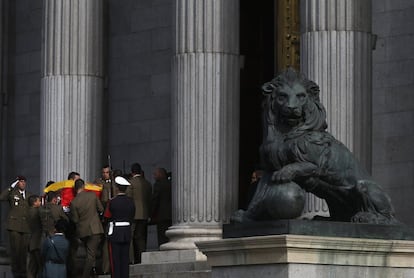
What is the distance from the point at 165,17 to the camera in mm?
43094

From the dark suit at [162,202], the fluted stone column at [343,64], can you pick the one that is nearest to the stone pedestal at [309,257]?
the fluted stone column at [343,64]

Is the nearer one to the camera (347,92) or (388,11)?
(347,92)

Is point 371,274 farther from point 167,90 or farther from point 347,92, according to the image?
point 167,90

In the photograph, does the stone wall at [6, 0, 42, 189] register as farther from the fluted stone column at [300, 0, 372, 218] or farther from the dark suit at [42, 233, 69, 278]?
the fluted stone column at [300, 0, 372, 218]

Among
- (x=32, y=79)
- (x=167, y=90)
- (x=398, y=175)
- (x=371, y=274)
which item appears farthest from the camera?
(x=32, y=79)

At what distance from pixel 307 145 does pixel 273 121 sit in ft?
2.19

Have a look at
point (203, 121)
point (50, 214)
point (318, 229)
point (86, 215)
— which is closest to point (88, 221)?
point (86, 215)

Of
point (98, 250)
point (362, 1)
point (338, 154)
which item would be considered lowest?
point (98, 250)

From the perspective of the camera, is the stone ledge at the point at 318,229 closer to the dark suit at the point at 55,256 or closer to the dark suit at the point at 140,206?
the dark suit at the point at 55,256

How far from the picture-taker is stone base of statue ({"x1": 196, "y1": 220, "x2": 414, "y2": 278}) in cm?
1966

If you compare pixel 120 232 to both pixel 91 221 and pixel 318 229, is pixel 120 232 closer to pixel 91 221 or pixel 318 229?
pixel 91 221

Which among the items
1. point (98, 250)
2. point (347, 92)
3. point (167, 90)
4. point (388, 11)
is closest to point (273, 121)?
point (347, 92)

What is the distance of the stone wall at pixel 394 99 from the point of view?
121 feet

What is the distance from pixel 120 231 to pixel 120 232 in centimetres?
2
